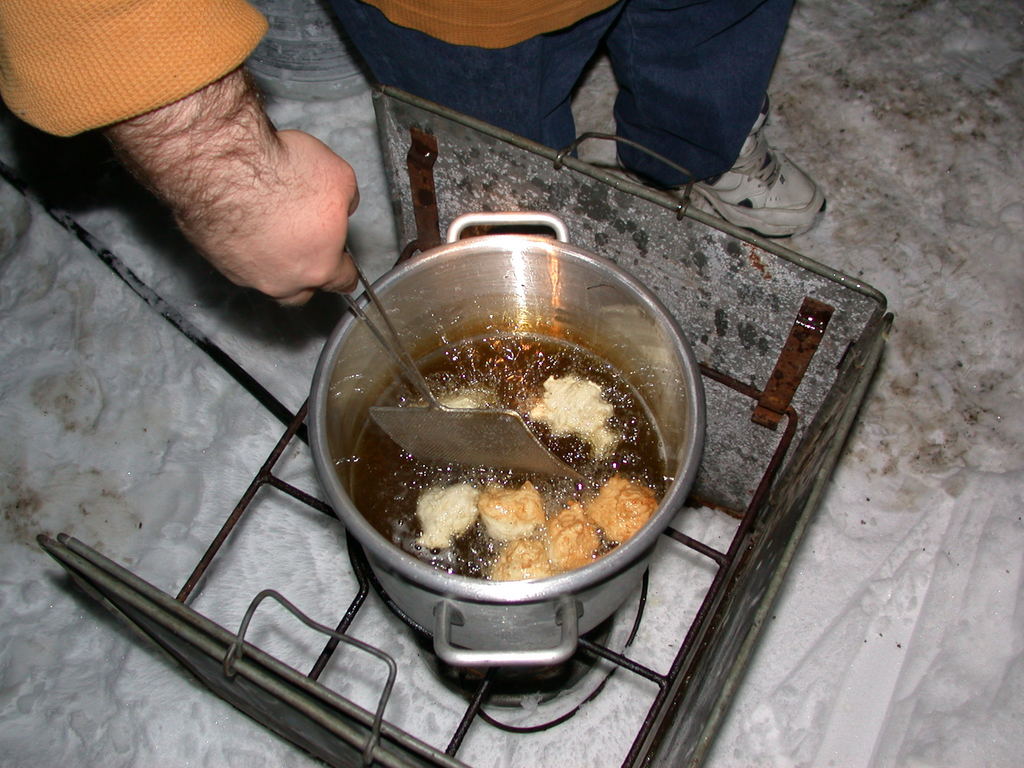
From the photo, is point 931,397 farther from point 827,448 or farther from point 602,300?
point 602,300

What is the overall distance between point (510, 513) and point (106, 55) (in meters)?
0.64

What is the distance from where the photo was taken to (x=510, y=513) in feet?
3.37

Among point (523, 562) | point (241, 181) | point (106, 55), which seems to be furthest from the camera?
point (523, 562)

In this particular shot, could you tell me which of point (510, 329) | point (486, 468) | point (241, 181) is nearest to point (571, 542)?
point (486, 468)

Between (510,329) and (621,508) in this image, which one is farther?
(510,329)

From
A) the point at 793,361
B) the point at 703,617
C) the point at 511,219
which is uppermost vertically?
the point at 511,219

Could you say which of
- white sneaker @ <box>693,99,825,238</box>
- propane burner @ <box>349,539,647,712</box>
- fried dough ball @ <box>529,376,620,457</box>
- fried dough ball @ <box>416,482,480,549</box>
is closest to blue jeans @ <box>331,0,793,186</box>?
white sneaker @ <box>693,99,825,238</box>

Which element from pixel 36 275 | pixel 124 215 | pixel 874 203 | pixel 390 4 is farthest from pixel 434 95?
pixel 874 203

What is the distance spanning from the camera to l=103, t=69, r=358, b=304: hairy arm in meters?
0.80

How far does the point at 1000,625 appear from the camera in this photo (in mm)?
1343

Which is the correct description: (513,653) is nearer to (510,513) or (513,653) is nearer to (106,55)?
(510,513)

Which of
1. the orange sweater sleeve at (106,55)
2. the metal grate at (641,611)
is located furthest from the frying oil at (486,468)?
the orange sweater sleeve at (106,55)

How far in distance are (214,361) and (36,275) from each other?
0.40m

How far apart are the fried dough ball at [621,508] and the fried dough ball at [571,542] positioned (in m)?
0.02
